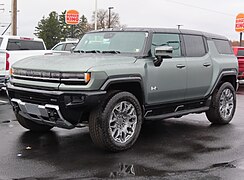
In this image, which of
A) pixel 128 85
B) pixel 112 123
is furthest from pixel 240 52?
pixel 112 123

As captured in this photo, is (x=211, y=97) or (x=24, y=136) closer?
(x=24, y=136)

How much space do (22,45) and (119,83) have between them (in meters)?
8.13

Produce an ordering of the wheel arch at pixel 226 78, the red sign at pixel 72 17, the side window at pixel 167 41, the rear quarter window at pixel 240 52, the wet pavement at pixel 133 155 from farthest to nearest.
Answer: the red sign at pixel 72 17 < the rear quarter window at pixel 240 52 < the wheel arch at pixel 226 78 < the side window at pixel 167 41 < the wet pavement at pixel 133 155

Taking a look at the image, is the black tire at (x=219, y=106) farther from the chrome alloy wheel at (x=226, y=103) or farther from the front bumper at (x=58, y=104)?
the front bumper at (x=58, y=104)

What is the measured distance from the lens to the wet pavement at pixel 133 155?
179 inches

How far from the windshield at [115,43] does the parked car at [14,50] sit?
3.40 meters

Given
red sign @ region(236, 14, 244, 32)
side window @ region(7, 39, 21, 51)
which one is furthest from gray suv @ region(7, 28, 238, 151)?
red sign @ region(236, 14, 244, 32)

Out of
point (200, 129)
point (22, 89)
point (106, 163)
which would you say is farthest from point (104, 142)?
point (200, 129)

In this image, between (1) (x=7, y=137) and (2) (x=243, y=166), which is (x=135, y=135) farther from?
(1) (x=7, y=137)

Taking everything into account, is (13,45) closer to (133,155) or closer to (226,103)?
(226,103)

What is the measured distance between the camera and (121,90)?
567cm

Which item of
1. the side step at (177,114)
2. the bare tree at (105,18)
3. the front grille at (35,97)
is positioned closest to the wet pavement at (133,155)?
the side step at (177,114)

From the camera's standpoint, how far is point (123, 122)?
563 centimetres

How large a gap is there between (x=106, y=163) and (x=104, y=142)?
16.3 inches
